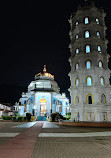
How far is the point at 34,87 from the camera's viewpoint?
61.8 meters

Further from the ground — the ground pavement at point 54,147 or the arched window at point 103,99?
the arched window at point 103,99

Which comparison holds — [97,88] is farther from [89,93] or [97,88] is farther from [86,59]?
[86,59]

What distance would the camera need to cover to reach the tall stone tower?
29.9m

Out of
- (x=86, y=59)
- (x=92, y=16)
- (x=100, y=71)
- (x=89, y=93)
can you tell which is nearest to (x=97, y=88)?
(x=89, y=93)

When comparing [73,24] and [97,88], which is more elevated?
[73,24]

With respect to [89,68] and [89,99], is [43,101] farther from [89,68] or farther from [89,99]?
[89,68]

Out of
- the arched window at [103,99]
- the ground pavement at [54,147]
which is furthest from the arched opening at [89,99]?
the ground pavement at [54,147]

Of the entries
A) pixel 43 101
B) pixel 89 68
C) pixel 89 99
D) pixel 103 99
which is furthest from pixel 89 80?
pixel 43 101

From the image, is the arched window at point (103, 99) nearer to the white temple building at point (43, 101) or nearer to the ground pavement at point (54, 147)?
the ground pavement at point (54, 147)

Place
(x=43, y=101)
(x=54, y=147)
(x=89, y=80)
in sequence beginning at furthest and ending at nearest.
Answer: (x=43, y=101), (x=89, y=80), (x=54, y=147)

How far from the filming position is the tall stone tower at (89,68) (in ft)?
98.1

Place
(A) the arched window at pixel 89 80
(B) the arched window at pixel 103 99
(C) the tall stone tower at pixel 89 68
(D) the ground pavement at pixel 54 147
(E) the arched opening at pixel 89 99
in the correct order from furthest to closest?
→ 1. (A) the arched window at pixel 89 80
2. (B) the arched window at pixel 103 99
3. (E) the arched opening at pixel 89 99
4. (C) the tall stone tower at pixel 89 68
5. (D) the ground pavement at pixel 54 147

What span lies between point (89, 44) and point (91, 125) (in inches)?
751

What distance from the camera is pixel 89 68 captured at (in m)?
32.6
